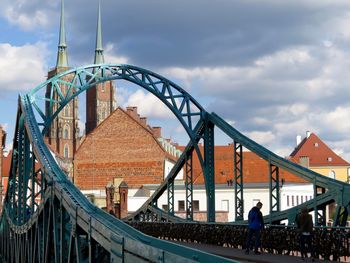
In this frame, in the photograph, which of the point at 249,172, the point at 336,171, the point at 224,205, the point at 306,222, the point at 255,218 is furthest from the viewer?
the point at 336,171

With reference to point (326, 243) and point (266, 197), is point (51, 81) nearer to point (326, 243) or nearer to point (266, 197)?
point (326, 243)

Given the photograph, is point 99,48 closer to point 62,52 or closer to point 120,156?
point 62,52

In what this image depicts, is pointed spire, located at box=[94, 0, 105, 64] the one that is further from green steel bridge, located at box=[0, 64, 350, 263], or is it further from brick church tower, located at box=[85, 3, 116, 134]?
green steel bridge, located at box=[0, 64, 350, 263]

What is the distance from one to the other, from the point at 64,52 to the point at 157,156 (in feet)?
396

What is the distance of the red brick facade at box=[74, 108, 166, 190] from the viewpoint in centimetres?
8119

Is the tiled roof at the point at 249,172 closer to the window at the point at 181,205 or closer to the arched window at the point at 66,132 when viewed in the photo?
the window at the point at 181,205

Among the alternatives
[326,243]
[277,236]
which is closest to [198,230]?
[277,236]

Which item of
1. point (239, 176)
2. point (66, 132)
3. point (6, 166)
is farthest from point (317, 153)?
point (66, 132)

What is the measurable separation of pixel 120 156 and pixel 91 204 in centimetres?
6774

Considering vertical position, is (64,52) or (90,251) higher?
(64,52)

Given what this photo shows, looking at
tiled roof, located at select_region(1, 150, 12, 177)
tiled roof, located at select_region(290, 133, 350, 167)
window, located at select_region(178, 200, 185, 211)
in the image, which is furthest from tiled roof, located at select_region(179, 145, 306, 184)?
tiled roof, located at select_region(290, 133, 350, 167)

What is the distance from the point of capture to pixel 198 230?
29.7 meters

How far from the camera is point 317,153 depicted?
108 metres

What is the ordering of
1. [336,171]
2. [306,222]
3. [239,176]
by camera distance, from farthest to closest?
[336,171] < [239,176] < [306,222]
